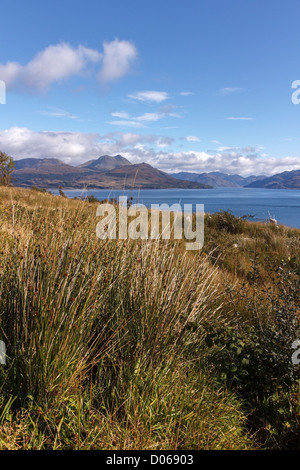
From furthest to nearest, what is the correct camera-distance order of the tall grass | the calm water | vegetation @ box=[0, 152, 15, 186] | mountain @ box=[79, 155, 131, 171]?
vegetation @ box=[0, 152, 15, 186] → mountain @ box=[79, 155, 131, 171] → the calm water → the tall grass

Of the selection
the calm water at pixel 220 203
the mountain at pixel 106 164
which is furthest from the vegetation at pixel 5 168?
the mountain at pixel 106 164

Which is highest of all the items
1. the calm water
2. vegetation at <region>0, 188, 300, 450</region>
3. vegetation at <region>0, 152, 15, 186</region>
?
vegetation at <region>0, 152, 15, 186</region>

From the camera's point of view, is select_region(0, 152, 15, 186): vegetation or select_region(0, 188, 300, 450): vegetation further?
select_region(0, 152, 15, 186): vegetation

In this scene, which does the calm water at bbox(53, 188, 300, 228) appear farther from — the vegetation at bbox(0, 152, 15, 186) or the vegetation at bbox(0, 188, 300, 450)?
the vegetation at bbox(0, 152, 15, 186)

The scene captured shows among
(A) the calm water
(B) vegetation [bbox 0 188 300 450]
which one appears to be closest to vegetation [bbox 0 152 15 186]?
(A) the calm water

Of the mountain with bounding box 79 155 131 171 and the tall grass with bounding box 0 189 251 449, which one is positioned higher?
the mountain with bounding box 79 155 131 171

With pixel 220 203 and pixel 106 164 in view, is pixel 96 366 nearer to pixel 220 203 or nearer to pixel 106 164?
pixel 106 164

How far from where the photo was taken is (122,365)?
2508 mm

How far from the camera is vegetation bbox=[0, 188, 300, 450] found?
204 centimetres

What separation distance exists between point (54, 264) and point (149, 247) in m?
1.24

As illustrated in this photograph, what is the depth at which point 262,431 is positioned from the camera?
252 centimetres
